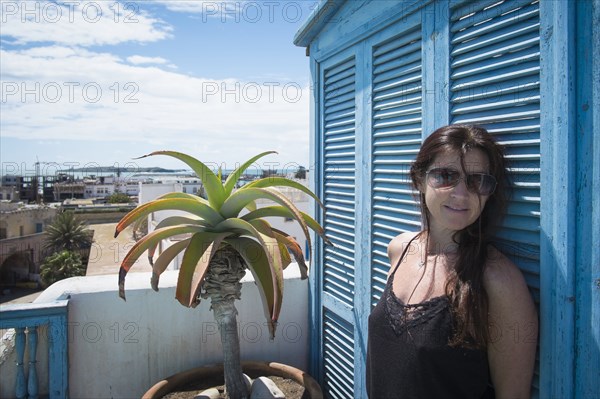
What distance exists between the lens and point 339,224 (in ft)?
8.86

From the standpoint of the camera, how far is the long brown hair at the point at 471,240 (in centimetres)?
129

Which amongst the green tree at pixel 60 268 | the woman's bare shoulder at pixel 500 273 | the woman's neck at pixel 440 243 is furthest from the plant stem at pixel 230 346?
the green tree at pixel 60 268

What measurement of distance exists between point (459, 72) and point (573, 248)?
82 cm

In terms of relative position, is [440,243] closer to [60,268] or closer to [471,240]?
[471,240]

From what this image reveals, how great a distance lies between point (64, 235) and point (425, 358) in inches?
1544

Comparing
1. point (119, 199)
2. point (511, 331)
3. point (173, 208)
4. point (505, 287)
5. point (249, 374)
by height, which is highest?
point (173, 208)

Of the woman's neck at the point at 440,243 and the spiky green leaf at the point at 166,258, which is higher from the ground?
the woman's neck at the point at 440,243

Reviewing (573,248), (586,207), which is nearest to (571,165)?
(586,207)

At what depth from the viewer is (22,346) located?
8.02 feet

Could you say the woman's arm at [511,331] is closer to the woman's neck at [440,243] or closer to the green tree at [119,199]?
the woman's neck at [440,243]

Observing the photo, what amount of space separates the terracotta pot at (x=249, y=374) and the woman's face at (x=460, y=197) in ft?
5.02

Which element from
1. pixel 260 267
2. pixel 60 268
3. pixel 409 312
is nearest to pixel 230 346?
pixel 260 267

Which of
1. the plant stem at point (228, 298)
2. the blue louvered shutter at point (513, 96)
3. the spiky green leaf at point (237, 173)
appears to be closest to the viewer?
the blue louvered shutter at point (513, 96)

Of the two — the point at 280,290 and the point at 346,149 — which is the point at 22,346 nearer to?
the point at 280,290
